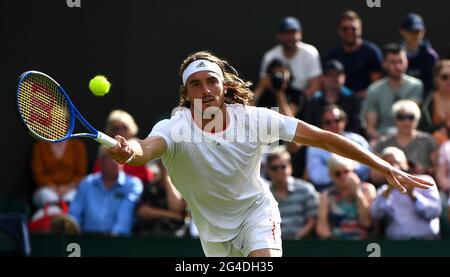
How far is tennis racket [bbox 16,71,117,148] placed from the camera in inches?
225

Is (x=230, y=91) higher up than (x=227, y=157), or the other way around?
(x=230, y=91)

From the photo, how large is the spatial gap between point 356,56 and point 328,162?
62.9 inches

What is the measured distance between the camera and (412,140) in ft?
30.9

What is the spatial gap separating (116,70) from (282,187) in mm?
2889

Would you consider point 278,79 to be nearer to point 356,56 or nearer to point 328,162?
point 356,56

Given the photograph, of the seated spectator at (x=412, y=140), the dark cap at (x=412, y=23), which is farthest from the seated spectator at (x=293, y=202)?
the dark cap at (x=412, y=23)

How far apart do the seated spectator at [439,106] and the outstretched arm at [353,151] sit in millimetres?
3590

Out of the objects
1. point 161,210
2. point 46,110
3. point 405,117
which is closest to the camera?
point 46,110

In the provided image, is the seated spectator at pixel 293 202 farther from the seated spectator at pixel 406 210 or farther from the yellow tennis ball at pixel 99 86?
the yellow tennis ball at pixel 99 86

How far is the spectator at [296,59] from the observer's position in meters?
10.4

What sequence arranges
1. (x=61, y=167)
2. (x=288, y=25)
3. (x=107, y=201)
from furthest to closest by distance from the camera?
(x=61, y=167)
(x=288, y=25)
(x=107, y=201)

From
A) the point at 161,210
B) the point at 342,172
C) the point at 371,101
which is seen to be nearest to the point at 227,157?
the point at 342,172

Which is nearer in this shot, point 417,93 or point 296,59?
point 417,93

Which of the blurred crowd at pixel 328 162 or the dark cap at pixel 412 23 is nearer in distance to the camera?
the blurred crowd at pixel 328 162
